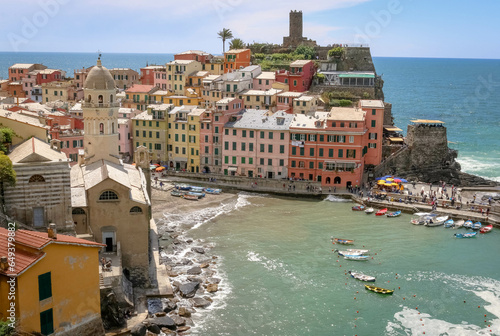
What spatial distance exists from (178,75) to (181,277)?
60.3 m

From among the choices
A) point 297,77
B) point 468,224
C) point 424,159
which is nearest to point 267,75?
point 297,77

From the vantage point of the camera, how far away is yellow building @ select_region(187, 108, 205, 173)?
7794 cm

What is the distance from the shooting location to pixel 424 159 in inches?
3182

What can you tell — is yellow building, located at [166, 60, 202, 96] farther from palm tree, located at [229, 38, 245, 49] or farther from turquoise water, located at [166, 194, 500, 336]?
turquoise water, located at [166, 194, 500, 336]

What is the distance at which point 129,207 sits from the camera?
139ft

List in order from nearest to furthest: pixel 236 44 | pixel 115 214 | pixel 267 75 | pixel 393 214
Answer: pixel 115 214
pixel 393 214
pixel 267 75
pixel 236 44

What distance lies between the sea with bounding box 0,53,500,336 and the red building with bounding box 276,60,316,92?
93.3 ft

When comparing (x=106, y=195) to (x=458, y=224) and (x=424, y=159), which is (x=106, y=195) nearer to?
(x=458, y=224)

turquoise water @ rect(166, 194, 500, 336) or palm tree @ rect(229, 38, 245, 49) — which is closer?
turquoise water @ rect(166, 194, 500, 336)

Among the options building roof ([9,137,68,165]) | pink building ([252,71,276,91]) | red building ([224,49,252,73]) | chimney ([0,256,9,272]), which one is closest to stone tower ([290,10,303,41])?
red building ([224,49,252,73])

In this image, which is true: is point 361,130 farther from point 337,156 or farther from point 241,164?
point 241,164

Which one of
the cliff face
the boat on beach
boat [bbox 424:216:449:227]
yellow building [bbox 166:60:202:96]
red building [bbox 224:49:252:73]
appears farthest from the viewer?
red building [bbox 224:49:252:73]

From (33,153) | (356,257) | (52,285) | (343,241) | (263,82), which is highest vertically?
(263,82)

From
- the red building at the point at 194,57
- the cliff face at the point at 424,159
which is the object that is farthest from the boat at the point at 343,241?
the red building at the point at 194,57
